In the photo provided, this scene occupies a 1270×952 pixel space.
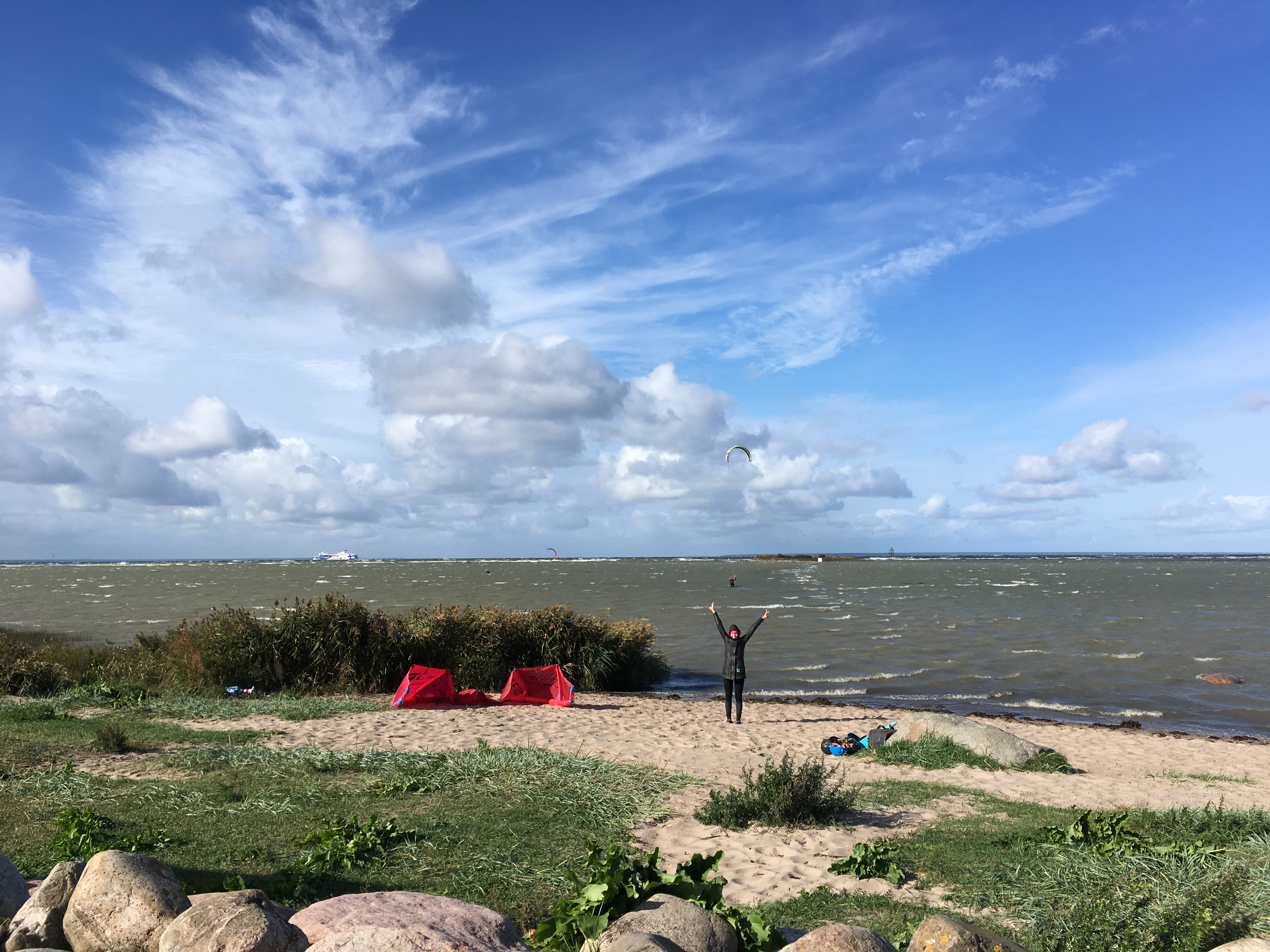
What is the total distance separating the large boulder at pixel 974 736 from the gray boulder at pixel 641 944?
403 inches

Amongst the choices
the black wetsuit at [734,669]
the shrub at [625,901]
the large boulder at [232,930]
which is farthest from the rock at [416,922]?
the black wetsuit at [734,669]

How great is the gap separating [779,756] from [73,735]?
419 inches

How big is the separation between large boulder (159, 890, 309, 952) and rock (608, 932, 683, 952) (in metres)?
1.69

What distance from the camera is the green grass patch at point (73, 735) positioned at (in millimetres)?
10430

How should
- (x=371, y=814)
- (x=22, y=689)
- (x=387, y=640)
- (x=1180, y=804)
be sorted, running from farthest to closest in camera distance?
(x=387, y=640)
(x=22, y=689)
(x=1180, y=804)
(x=371, y=814)

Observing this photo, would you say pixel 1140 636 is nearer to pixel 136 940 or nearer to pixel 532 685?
pixel 532 685

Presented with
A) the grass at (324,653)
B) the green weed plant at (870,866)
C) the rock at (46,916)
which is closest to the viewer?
the rock at (46,916)

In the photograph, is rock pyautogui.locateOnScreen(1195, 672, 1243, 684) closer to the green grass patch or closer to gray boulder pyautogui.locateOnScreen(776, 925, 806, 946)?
gray boulder pyautogui.locateOnScreen(776, 925, 806, 946)

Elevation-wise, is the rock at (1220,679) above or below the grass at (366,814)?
below

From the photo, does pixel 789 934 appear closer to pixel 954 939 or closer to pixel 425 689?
pixel 954 939

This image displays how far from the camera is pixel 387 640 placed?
1912cm

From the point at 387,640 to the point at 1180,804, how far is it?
15.6 m

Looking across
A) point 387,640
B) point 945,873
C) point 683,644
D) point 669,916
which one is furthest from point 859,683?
point 669,916

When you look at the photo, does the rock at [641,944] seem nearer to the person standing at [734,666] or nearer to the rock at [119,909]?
the rock at [119,909]
